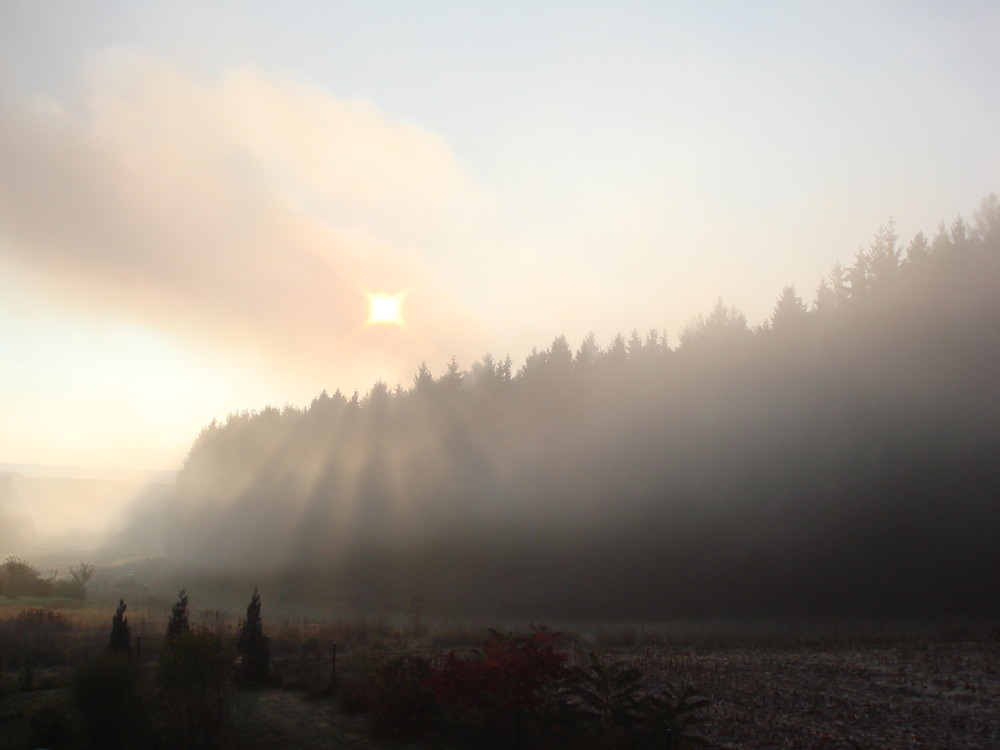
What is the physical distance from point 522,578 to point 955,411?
23374mm

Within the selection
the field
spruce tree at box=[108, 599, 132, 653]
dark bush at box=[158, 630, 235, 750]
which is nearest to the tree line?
the field

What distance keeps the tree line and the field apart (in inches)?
257

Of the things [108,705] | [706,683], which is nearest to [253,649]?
[108,705]

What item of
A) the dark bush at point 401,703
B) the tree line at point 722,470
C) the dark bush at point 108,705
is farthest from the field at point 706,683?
the tree line at point 722,470

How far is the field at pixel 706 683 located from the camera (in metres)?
10.8

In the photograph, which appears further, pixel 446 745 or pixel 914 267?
pixel 914 267

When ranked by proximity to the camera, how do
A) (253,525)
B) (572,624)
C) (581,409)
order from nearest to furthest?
(572,624) < (581,409) < (253,525)

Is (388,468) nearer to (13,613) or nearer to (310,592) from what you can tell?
(310,592)

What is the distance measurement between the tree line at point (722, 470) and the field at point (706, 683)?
21.4 feet

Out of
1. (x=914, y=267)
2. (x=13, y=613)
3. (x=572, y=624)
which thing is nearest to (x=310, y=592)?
(x=13, y=613)

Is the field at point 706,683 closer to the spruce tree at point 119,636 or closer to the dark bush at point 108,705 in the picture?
the dark bush at point 108,705

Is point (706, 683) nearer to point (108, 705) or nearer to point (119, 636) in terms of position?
point (108, 705)

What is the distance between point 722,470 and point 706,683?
20.1 metres

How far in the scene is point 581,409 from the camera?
3950cm
